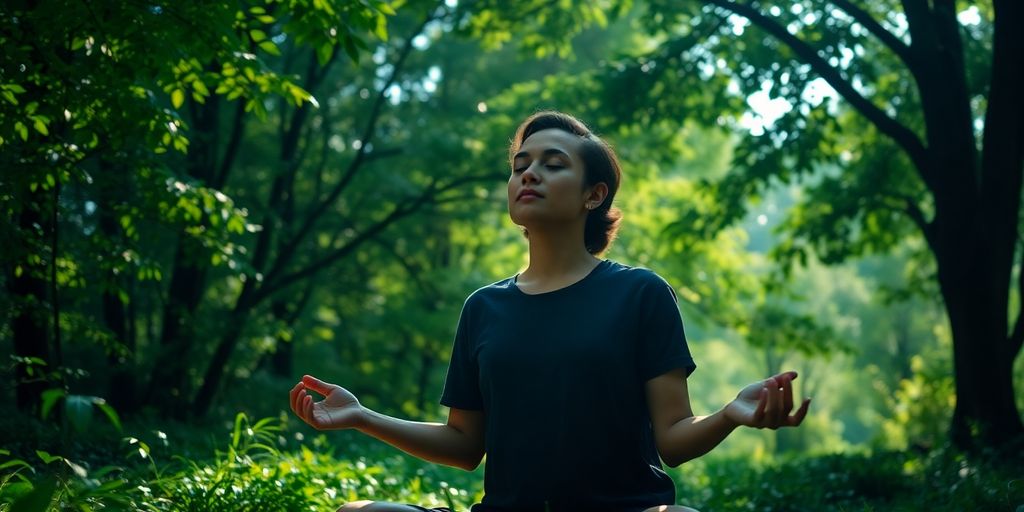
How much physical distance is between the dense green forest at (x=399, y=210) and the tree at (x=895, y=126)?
0.03 m

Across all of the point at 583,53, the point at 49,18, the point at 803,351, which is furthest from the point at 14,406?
the point at 583,53

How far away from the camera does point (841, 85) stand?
320 inches

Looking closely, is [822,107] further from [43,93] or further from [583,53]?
[583,53]

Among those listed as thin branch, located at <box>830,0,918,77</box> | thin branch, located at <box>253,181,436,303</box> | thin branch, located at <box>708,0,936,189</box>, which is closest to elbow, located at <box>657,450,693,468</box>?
thin branch, located at <box>708,0,936,189</box>

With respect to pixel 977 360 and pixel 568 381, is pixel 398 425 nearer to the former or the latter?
pixel 568 381

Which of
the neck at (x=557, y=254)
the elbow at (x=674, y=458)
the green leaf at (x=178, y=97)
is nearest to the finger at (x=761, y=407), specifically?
the elbow at (x=674, y=458)

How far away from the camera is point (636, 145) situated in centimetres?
1343

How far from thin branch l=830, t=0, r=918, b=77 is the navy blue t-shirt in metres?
5.45

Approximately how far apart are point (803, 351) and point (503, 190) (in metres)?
5.17

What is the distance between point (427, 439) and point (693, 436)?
961mm

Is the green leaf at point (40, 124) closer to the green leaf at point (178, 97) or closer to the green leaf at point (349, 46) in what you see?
the green leaf at point (178, 97)

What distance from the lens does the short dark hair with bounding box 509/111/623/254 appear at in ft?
11.8

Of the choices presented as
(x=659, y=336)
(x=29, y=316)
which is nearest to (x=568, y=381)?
(x=659, y=336)

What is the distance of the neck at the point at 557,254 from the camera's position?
352 cm
